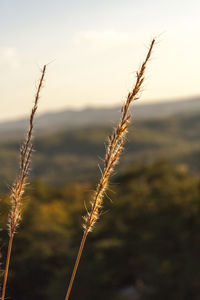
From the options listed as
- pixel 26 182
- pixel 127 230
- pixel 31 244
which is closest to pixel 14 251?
pixel 31 244

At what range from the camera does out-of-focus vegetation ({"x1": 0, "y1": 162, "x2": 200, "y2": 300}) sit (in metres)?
30.9

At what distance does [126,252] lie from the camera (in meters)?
37.0

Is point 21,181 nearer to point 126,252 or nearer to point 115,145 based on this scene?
point 115,145

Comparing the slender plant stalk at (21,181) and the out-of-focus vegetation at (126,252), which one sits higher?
the slender plant stalk at (21,181)

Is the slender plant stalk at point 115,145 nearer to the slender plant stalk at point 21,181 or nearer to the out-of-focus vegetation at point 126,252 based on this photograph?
the slender plant stalk at point 21,181

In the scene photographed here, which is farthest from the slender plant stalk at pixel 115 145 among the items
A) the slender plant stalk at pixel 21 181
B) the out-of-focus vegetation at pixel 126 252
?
the out-of-focus vegetation at pixel 126 252

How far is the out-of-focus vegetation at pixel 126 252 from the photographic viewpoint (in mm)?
30875

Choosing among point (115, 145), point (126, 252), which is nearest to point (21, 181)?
point (115, 145)

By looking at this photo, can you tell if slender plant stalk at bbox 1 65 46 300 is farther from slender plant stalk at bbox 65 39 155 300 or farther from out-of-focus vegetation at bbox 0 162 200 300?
out-of-focus vegetation at bbox 0 162 200 300

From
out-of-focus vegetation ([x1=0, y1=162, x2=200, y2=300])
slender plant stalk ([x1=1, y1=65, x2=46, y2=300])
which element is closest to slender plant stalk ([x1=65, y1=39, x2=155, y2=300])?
slender plant stalk ([x1=1, y1=65, x2=46, y2=300])

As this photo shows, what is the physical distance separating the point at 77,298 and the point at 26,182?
30676 millimetres

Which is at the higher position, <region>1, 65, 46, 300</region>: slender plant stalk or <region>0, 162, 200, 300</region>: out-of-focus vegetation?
<region>1, 65, 46, 300</region>: slender plant stalk

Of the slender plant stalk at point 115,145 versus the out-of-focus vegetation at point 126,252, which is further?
the out-of-focus vegetation at point 126,252

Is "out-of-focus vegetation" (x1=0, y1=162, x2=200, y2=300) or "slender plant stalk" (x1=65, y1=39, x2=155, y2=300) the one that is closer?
"slender plant stalk" (x1=65, y1=39, x2=155, y2=300)
